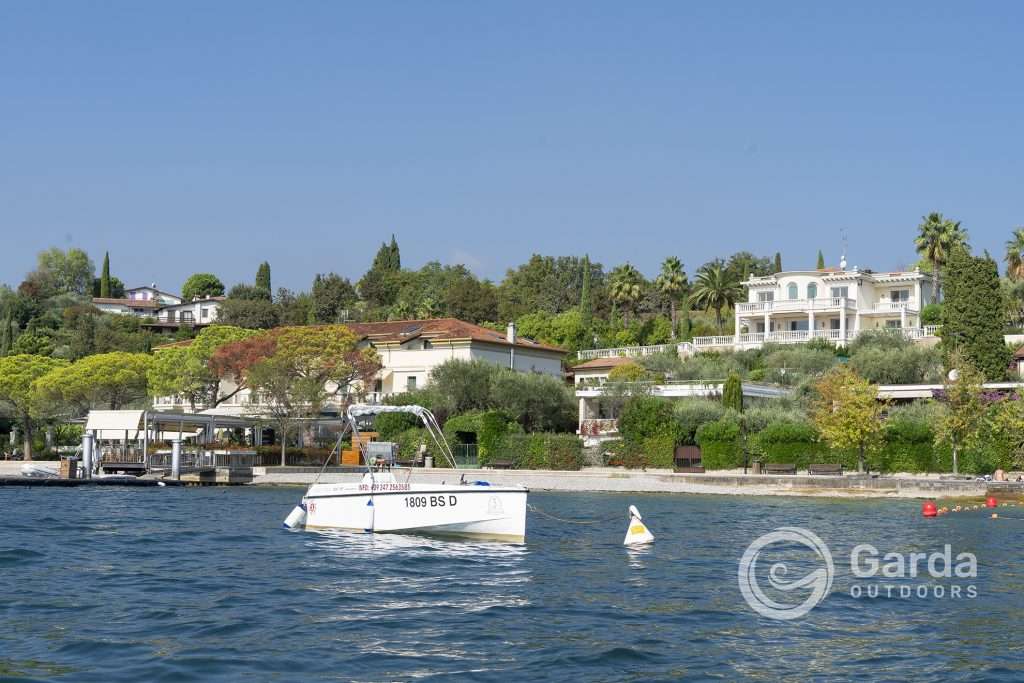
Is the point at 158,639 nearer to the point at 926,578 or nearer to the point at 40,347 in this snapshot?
the point at 926,578

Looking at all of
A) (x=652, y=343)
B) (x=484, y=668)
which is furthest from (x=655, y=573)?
(x=652, y=343)

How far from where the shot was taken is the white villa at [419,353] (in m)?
81.6

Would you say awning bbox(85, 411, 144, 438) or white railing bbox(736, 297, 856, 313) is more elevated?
white railing bbox(736, 297, 856, 313)

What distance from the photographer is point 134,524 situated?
127 ft

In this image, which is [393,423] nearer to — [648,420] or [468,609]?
[648,420]

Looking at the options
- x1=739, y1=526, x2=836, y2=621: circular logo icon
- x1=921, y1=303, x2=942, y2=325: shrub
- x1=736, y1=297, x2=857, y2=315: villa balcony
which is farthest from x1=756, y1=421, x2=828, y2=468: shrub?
x1=736, y1=297, x2=857, y2=315: villa balcony

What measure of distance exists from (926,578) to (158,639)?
650 inches

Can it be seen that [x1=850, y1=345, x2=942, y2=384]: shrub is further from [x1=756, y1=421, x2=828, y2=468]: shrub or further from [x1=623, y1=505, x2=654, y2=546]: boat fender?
[x1=623, y1=505, x2=654, y2=546]: boat fender

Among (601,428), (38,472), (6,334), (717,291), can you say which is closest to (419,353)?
(601,428)

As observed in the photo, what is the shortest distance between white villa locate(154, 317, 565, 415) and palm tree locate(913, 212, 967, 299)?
31467 millimetres

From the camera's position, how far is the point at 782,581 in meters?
26.0

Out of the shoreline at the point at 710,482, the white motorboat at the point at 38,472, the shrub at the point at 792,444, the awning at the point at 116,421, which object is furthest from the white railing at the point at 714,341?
the white motorboat at the point at 38,472

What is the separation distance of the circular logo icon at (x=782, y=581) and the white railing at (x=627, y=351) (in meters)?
56.5

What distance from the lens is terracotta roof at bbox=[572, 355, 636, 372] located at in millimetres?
87688
